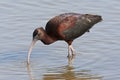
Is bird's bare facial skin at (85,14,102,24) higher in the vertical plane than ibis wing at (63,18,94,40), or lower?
higher

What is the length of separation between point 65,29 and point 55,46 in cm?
66

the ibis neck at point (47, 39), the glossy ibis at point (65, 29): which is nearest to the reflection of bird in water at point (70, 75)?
the glossy ibis at point (65, 29)

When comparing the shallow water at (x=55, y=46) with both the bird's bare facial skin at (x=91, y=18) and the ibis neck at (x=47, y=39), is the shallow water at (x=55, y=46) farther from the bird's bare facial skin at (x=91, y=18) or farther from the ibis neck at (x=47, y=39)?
the bird's bare facial skin at (x=91, y=18)

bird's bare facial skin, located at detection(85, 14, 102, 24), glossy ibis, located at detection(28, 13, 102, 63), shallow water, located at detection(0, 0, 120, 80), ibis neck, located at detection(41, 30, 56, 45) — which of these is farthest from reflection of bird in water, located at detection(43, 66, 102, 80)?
bird's bare facial skin, located at detection(85, 14, 102, 24)

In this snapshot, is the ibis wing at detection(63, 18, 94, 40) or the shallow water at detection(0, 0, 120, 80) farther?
the ibis wing at detection(63, 18, 94, 40)

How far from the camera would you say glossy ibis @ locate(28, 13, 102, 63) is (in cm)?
1172

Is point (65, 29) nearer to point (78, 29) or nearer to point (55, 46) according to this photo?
point (78, 29)

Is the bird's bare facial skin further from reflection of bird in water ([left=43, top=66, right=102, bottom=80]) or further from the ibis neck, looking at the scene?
reflection of bird in water ([left=43, top=66, right=102, bottom=80])

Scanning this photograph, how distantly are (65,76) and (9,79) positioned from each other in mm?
1192

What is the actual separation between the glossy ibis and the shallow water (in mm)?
312

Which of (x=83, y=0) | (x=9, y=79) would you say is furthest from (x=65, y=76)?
(x=83, y=0)

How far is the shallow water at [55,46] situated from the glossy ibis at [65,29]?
312 mm

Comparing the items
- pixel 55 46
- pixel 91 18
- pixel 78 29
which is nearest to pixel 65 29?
pixel 78 29

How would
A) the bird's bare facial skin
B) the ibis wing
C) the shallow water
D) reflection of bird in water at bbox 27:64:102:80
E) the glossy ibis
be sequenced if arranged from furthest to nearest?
the bird's bare facial skin, the ibis wing, the glossy ibis, the shallow water, reflection of bird in water at bbox 27:64:102:80
